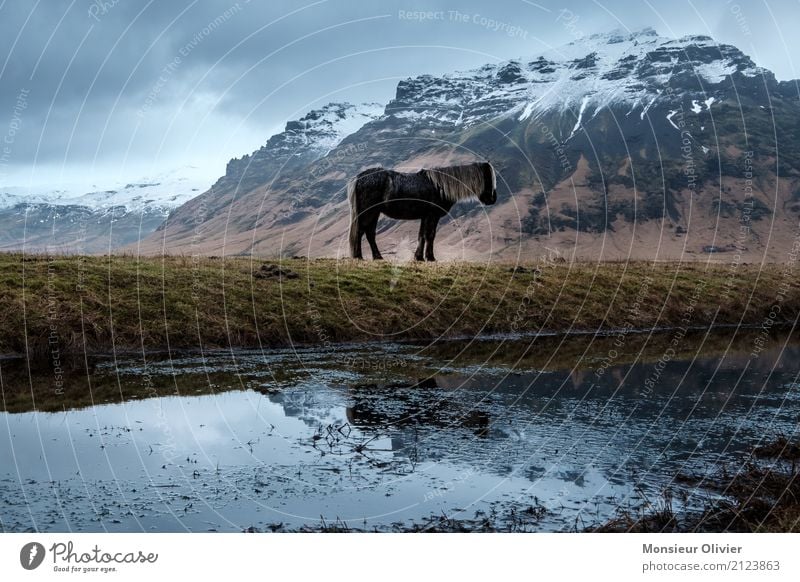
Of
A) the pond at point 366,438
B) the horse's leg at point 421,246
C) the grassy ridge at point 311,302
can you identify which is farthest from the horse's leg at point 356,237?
the pond at point 366,438

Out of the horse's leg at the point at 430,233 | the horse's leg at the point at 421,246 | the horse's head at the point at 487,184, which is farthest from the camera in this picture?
the horse's leg at the point at 421,246

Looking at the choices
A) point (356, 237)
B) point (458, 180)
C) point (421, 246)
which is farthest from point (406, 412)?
point (421, 246)

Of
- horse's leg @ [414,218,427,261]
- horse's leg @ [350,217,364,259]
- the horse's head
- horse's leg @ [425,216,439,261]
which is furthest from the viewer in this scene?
horse's leg @ [414,218,427,261]

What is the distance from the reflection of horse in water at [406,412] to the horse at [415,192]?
1603cm

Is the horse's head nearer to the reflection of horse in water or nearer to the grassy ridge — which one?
the grassy ridge

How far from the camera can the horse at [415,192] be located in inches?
1289

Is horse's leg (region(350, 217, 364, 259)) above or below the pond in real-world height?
above

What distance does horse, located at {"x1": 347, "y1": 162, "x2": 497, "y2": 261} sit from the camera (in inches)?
1289

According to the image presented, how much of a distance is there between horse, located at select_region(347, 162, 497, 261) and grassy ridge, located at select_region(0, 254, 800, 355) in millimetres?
2218

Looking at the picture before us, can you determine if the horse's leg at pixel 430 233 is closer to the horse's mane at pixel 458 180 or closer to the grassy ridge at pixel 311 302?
the horse's mane at pixel 458 180

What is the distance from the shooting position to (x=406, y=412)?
50.3 feet

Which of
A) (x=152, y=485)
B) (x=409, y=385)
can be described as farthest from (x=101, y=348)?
(x=152, y=485)

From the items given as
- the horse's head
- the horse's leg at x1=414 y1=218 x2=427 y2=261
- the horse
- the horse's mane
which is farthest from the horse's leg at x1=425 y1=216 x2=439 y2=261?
the horse's head

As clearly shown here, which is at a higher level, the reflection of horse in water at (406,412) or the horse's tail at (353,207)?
the horse's tail at (353,207)
